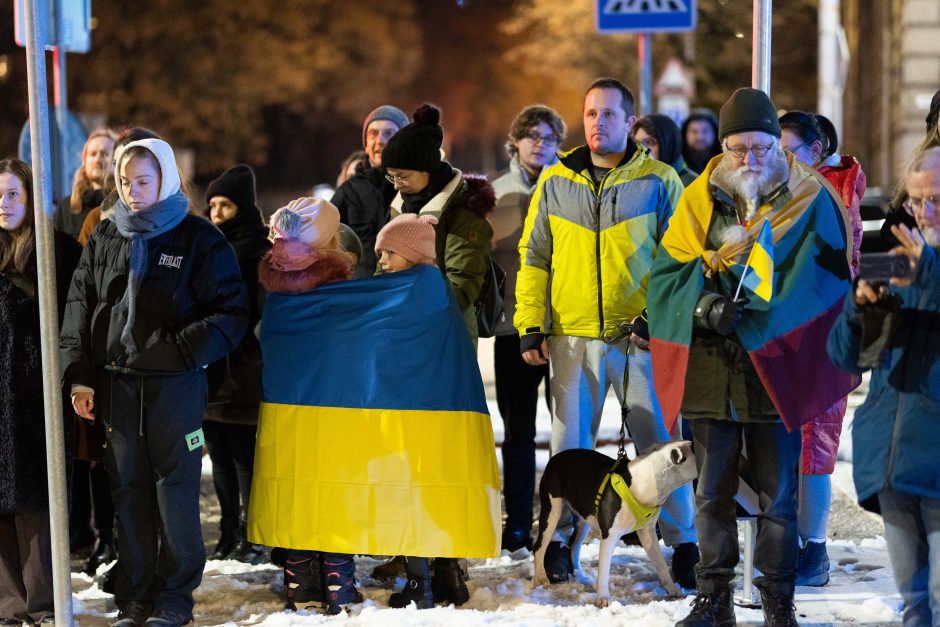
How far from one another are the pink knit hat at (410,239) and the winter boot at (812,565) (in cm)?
230

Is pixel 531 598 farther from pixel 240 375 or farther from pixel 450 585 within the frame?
pixel 240 375

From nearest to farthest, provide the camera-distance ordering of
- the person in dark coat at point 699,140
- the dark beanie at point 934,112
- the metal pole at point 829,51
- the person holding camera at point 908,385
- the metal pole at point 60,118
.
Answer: the person holding camera at point 908,385 → the dark beanie at point 934,112 → the person in dark coat at point 699,140 → the metal pole at point 60,118 → the metal pole at point 829,51

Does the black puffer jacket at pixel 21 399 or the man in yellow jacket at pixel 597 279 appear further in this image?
the man in yellow jacket at pixel 597 279

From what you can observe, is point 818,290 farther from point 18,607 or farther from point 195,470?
point 18,607

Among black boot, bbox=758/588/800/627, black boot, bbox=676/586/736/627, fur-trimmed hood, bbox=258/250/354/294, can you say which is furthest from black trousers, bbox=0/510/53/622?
black boot, bbox=758/588/800/627

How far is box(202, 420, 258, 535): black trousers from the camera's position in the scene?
305 inches

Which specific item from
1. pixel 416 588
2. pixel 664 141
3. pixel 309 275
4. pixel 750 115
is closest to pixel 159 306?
pixel 309 275

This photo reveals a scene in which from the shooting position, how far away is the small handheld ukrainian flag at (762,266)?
5762mm

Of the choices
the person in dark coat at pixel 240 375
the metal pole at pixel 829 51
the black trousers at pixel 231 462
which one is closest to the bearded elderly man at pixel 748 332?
the person in dark coat at pixel 240 375

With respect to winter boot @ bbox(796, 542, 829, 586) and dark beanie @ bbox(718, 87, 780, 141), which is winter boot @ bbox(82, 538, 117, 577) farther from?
dark beanie @ bbox(718, 87, 780, 141)

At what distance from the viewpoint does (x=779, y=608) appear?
5.98 m

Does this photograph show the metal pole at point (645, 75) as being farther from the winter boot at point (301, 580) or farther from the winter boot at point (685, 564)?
the winter boot at point (301, 580)

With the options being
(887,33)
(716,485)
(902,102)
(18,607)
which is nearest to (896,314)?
(716,485)

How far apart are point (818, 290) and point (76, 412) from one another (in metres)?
3.22
